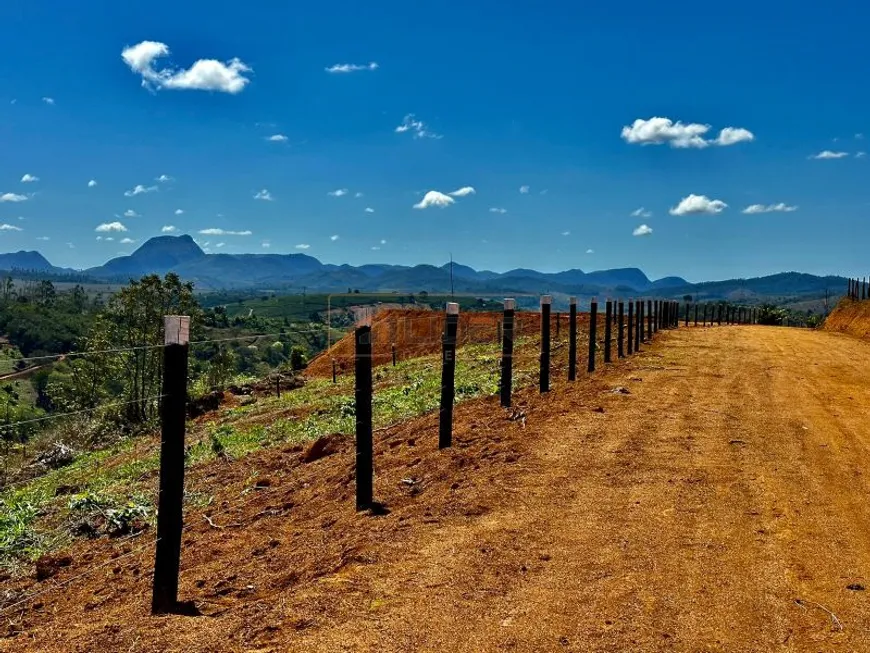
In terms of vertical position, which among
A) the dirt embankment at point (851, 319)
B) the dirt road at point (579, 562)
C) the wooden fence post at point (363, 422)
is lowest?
the dirt road at point (579, 562)

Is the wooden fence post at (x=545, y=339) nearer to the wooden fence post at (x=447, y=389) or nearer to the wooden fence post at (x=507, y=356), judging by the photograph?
the wooden fence post at (x=507, y=356)

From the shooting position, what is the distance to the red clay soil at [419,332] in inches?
1475

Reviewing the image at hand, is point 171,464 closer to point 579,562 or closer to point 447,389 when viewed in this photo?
point 579,562

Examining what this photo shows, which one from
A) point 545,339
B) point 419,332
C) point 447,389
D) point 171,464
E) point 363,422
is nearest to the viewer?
point 171,464

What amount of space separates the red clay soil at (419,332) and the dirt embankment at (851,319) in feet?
51.1

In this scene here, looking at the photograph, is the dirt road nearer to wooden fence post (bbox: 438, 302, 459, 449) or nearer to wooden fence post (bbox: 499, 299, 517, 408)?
wooden fence post (bbox: 438, 302, 459, 449)

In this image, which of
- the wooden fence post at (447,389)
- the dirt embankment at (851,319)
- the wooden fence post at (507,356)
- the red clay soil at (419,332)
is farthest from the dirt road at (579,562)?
the dirt embankment at (851,319)

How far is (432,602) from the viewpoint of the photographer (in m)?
4.94

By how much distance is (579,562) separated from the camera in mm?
5598

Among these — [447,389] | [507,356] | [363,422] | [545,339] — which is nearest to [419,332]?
[545,339]

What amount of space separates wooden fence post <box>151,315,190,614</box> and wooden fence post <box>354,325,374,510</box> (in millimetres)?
2131

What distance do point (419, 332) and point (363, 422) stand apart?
37.0 m

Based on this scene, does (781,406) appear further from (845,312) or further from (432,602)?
(845,312)

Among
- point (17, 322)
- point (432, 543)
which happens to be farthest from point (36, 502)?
point (17, 322)
